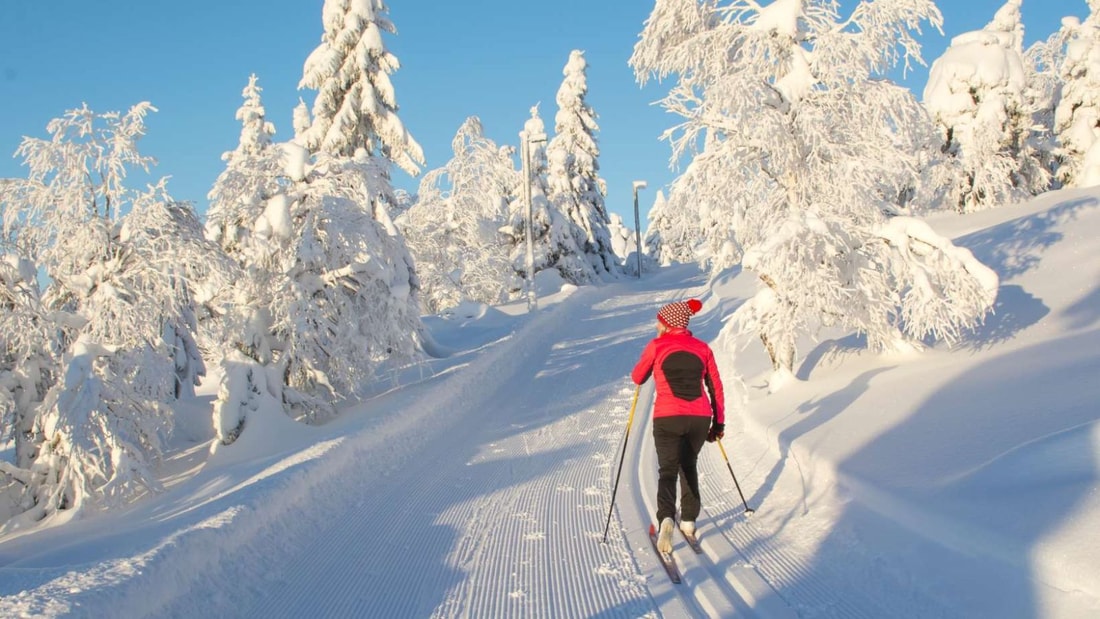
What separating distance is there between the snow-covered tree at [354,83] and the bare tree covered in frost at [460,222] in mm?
3065

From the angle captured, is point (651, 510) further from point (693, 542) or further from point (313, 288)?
point (313, 288)

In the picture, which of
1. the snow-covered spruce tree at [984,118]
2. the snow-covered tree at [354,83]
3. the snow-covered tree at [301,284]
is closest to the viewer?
the snow-covered tree at [301,284]

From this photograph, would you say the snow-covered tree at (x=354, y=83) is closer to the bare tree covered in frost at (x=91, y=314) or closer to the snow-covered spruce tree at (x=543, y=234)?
the bare tree covered in frost at (x=91, y=314)

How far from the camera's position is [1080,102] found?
27031 millimetres

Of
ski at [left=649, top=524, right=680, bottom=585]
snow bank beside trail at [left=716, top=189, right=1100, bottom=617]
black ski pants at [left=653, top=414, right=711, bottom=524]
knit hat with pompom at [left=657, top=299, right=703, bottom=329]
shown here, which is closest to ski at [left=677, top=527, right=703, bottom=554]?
black ski pants at [left=653, top=414, right=711, bottom=524]

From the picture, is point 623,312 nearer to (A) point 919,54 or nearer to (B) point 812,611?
(A) point 919,54

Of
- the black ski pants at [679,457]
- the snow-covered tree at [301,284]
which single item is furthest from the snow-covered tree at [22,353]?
the black ski pants at [679,457]

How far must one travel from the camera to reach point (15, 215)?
8.77m

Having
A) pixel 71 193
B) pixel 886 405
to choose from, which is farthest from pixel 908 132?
pixel 71 193

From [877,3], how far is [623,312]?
16882 mm

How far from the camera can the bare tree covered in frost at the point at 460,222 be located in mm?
23828

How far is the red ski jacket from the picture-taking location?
211 inches

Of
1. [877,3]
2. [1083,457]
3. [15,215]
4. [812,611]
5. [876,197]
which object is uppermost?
[877,3]

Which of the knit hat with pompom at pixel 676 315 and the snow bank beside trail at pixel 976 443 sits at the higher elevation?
the knit hat with pompom at pixel 676 315
